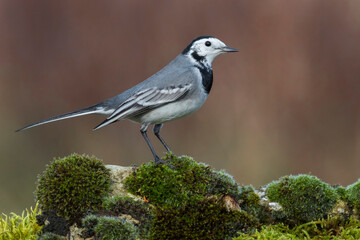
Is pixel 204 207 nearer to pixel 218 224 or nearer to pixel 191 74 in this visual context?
pixel 218 224

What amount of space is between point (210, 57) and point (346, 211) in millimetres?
2519

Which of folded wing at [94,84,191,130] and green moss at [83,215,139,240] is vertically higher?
folded wing at [94,84,191,130]

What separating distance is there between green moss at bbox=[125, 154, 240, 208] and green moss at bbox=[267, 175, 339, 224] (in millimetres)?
533

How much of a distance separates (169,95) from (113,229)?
209 cm

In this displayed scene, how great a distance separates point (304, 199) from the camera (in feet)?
18.8

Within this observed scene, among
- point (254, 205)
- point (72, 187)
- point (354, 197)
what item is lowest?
point (354, 197)

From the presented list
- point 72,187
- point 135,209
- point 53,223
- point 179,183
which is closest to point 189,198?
point 179,183

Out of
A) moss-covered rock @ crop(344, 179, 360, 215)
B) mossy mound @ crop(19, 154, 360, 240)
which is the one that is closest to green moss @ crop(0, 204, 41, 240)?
mossy mound @ crop(19, 154, 360, 240)

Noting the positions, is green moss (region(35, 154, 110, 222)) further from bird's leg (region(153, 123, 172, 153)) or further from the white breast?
bird's leg (region(153, 123, 172, 153))

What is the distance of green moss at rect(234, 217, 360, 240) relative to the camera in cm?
531

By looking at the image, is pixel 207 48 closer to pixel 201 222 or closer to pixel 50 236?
pixel 201 222

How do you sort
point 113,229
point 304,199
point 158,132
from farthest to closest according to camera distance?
point 158,132 < point 304,199 < point 113,229

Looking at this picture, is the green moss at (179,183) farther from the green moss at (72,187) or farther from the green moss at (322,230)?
the green moss at (322,230)

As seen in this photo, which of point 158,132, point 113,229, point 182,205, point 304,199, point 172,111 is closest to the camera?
point 113,229
